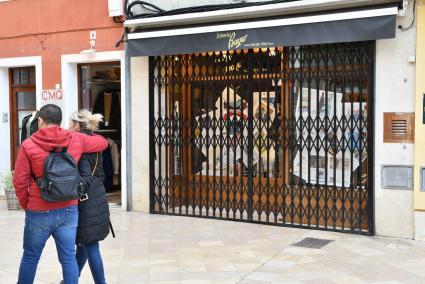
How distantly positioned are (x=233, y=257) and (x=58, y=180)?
9.29 feet

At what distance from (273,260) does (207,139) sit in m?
2.77

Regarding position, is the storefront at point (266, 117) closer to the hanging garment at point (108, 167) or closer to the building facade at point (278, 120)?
the building facade at point (278, 120)

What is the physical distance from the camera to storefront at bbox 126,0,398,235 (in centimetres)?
752

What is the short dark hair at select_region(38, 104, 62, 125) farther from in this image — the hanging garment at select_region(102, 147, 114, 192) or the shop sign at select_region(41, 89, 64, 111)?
the hanging garment at select_region(102, 147, 114, 192)

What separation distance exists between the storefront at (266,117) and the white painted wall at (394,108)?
4.5 inches

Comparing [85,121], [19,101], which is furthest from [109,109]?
[85,121]

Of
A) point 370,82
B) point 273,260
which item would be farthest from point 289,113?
point 273,260

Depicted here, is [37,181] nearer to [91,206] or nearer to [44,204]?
[44,204]

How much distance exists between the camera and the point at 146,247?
7172 millimetres

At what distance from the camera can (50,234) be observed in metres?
4.67

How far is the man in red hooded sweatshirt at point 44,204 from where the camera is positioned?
4504mm

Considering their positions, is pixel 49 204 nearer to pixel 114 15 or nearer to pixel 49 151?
pixel 49 151

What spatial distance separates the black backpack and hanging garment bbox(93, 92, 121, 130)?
21.4ft

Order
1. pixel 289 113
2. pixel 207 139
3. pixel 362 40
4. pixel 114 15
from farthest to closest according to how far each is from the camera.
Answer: pixel 114 15 < pixel 207 139 < pixel 289 113 < pixel 362 40
